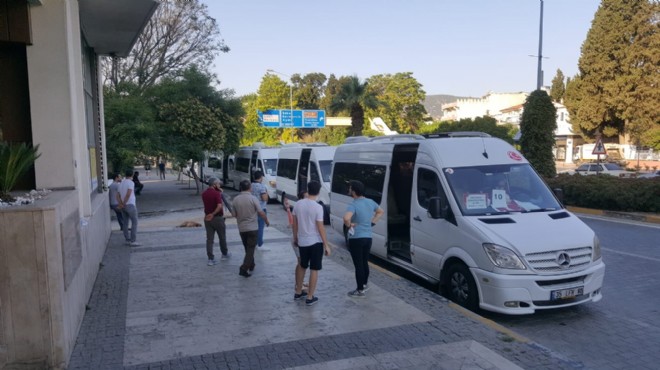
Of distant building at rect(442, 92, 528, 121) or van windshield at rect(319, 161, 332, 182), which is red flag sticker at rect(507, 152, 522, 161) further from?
distant building at rect(442, 92, 528, 121)

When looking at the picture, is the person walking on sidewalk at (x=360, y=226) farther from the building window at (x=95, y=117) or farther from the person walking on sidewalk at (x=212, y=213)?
the building window at (x=95, y=117)

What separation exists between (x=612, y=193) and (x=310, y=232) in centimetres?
1340

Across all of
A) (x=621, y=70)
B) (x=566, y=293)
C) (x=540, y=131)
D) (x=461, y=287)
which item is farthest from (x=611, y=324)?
(x=621, y=70)

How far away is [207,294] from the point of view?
6.93 metres

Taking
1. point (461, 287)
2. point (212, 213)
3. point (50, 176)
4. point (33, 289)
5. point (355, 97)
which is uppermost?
point (355, 97)

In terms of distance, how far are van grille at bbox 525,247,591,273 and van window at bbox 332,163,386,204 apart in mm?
3734

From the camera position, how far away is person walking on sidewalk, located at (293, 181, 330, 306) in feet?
20.4

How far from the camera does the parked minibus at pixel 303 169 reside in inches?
622

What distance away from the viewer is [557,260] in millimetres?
5934

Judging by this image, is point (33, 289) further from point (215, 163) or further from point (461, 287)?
point (215, 163)

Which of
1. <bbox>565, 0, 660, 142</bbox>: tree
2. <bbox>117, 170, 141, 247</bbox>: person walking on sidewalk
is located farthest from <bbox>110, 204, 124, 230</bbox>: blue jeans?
<bbox>565, 0, 660, 142</bbox>: tree

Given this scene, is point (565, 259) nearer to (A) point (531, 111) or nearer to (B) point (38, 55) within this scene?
(B) point (38, 55)

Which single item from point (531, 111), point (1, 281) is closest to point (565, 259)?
point (1, 281)

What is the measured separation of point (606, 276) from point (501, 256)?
12.3ft
